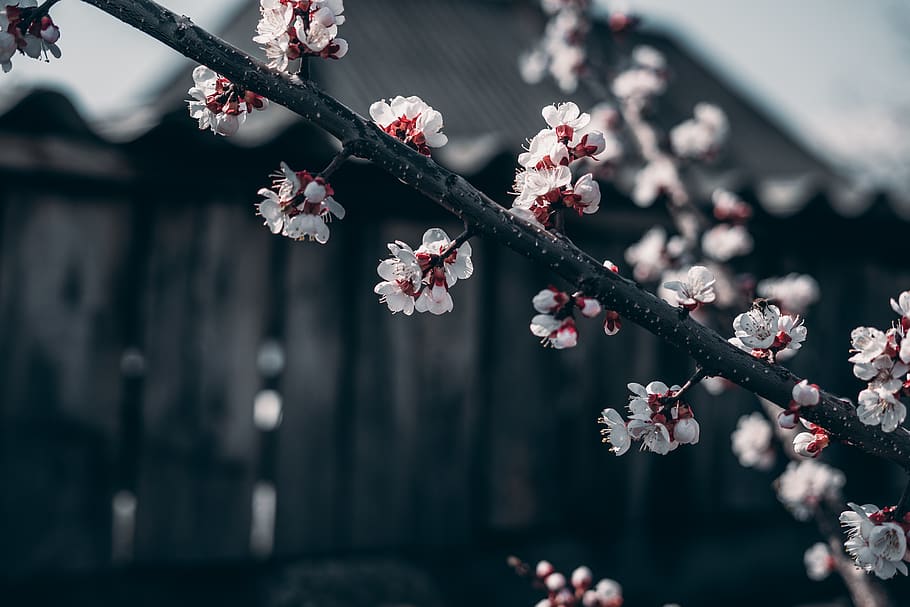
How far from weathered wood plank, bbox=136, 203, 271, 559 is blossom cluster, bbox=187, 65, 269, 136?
221cm

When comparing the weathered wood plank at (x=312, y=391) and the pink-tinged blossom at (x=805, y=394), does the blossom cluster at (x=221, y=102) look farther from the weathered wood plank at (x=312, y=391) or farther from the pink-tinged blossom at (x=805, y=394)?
the weathered wood plank at (x=312, y=391)

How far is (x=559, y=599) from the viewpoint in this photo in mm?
1598

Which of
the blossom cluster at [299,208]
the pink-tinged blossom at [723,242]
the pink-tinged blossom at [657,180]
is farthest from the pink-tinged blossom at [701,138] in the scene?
the blossom cluster at [299,208]

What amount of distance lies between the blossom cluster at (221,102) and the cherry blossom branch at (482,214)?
0.27 ft

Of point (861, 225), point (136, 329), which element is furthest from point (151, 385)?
point (861, 225)

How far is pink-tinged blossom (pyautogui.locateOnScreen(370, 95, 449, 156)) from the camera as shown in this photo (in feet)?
3.98

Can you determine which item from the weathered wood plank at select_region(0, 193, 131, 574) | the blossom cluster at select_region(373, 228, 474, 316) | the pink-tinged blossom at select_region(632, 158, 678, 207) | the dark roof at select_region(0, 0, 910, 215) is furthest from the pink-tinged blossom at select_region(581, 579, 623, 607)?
the dark roof at select_region(0, 0, 910, 215)

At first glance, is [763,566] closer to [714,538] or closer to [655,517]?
[714,538]

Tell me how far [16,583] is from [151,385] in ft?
2.95

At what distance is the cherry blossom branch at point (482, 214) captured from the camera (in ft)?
3.54

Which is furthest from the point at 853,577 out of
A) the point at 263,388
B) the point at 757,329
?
the point at 263,388

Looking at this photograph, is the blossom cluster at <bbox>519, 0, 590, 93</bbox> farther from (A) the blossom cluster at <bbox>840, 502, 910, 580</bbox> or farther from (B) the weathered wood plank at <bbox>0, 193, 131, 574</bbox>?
(A) the blossom cluster at <bbox>840, 502, 910, 580</bbox>

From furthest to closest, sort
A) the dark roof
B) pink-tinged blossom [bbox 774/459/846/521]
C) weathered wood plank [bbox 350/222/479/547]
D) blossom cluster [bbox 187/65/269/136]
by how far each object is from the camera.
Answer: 1. the dark roof
2. weathered wood plank [bbox 350/222/479/547]
3. pink-tinged blossom [bbox 774/459/846/521]
4. blossom cluster [bbox 187/65/269/136]

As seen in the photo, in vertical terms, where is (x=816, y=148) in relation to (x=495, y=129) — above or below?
above
